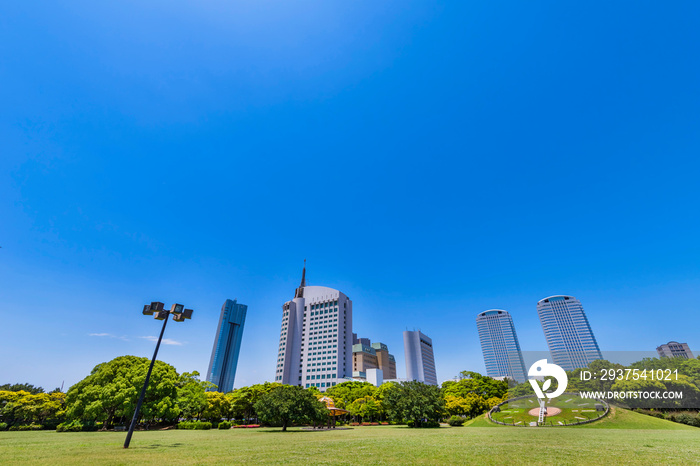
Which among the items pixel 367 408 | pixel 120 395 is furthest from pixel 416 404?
pixel 120 395

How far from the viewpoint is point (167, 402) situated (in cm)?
3472

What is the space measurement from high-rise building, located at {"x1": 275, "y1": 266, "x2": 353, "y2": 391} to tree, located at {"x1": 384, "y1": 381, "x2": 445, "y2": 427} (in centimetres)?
8600

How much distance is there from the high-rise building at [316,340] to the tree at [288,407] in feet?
313

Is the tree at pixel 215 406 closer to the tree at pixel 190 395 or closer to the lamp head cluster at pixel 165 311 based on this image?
the tree at pixel 190 395

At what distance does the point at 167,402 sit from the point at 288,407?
15.5 meters

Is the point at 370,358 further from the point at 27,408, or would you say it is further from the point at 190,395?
the point at 27,408

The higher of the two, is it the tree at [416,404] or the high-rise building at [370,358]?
the high-rise building at [370,358]

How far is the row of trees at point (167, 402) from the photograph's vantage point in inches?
1310

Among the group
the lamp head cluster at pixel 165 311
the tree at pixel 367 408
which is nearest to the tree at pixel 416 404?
the tree at pixel 367 408

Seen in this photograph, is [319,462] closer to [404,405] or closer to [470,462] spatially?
[470,462]

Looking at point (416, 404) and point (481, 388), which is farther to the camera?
point (481, 388)

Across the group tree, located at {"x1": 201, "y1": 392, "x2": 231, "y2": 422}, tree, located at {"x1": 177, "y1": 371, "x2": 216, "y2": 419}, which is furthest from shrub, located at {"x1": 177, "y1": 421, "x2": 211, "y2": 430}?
tree, located at {"x1": 201, "y1": 392, "x2": 231, "y2": 422}

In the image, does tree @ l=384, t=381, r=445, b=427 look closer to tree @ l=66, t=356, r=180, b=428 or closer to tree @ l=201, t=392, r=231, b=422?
tree @ l=201, t=392, r=231, b=422

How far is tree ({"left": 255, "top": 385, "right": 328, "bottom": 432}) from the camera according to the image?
108ft
